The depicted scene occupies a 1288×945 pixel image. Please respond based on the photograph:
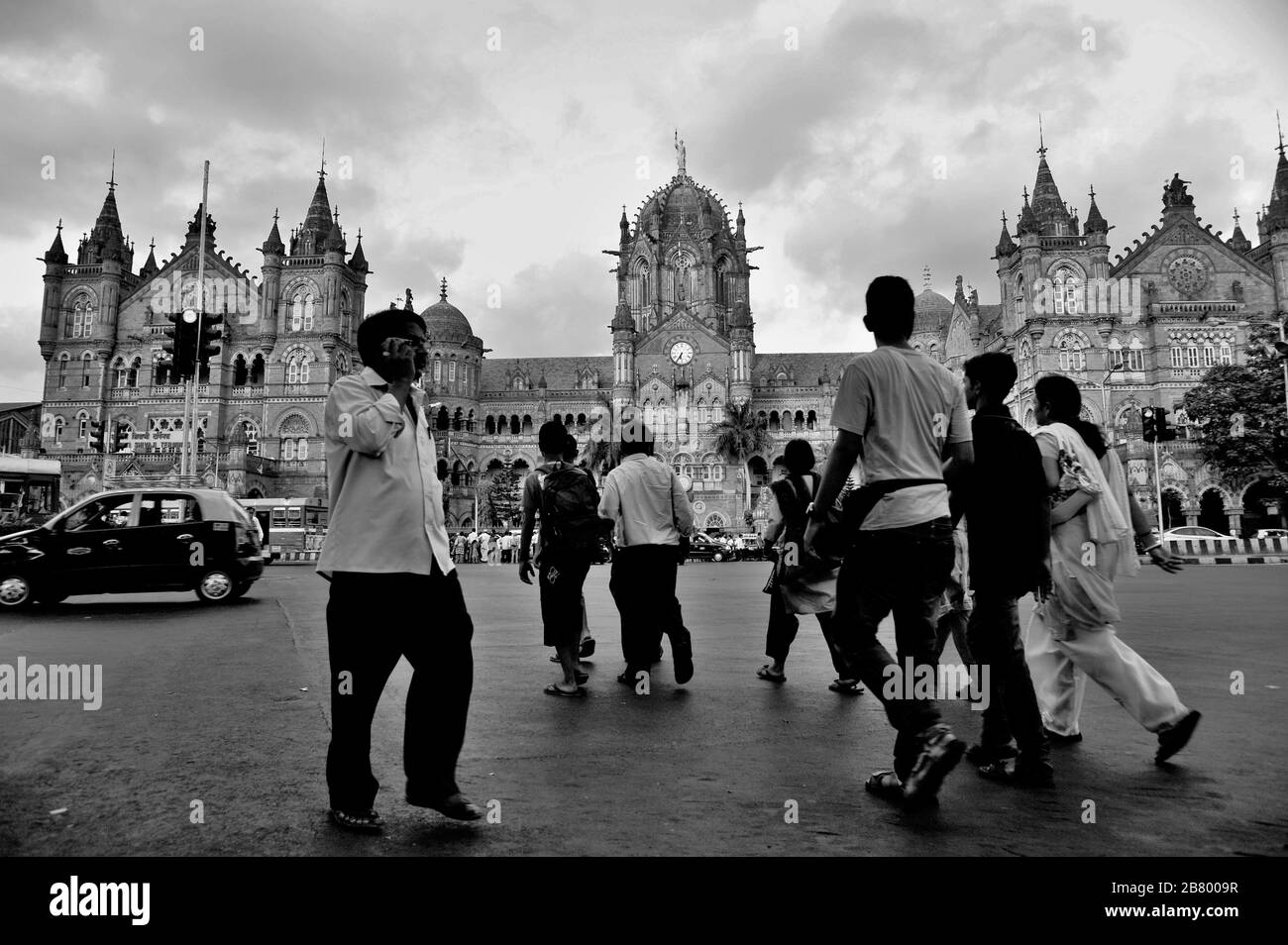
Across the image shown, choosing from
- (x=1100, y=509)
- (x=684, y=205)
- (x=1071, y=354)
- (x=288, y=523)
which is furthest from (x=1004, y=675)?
(x=684, y=205)

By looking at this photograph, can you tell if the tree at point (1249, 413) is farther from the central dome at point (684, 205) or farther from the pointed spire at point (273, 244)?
the pointed spire at point (273, 244)

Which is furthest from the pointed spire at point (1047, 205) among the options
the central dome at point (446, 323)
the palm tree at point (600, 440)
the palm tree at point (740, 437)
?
the central dome at point (446, 323)

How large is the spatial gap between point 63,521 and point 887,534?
13.4 metres

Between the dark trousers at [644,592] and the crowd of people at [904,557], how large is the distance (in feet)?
6.78

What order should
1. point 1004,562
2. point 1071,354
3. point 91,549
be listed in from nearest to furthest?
point 1004,562 → point 91,549 → point 1071,354

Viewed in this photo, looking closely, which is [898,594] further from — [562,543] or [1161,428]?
[1161,428]

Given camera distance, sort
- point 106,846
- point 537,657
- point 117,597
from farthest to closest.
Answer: point 117,597
point 537,657
point 106,846

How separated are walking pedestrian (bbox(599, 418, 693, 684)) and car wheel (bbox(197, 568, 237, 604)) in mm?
9488

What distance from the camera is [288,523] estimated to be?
4019 centimetres

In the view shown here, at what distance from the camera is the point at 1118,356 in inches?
2040

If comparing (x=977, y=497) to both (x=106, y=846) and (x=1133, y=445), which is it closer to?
(x=106, y=846)

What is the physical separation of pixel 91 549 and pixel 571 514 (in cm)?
1019

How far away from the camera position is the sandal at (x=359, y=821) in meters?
2.91
